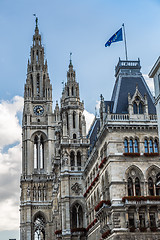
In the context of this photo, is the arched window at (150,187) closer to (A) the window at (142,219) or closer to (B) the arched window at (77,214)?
(A) the window at (142,219)

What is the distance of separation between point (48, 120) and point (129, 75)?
188 ft

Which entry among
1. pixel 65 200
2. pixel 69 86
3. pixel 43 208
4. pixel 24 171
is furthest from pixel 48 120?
pixel 65 200

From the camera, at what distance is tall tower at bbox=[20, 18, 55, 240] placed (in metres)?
117

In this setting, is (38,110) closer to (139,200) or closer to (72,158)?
(72,158)

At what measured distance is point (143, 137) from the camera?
208 ft

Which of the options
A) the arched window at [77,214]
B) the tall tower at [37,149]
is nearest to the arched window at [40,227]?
the tall tower at [37,149]

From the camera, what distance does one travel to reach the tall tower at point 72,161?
265 ft

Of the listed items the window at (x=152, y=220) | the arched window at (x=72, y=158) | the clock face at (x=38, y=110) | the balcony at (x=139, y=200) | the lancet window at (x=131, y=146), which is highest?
the clock face at (x=38, y=110)

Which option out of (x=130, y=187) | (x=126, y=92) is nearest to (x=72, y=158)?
(x=126, y=92)

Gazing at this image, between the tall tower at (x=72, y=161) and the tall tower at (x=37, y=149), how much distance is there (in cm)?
3468

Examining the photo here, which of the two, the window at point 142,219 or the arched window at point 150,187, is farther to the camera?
the arched window at point 150,187

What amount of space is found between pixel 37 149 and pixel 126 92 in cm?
6198

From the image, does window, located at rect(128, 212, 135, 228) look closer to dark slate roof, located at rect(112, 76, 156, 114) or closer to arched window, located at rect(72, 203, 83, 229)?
dark slate roof, located at rect(112, 76, 156, 114)

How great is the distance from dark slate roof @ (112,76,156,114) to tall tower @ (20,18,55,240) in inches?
2181
